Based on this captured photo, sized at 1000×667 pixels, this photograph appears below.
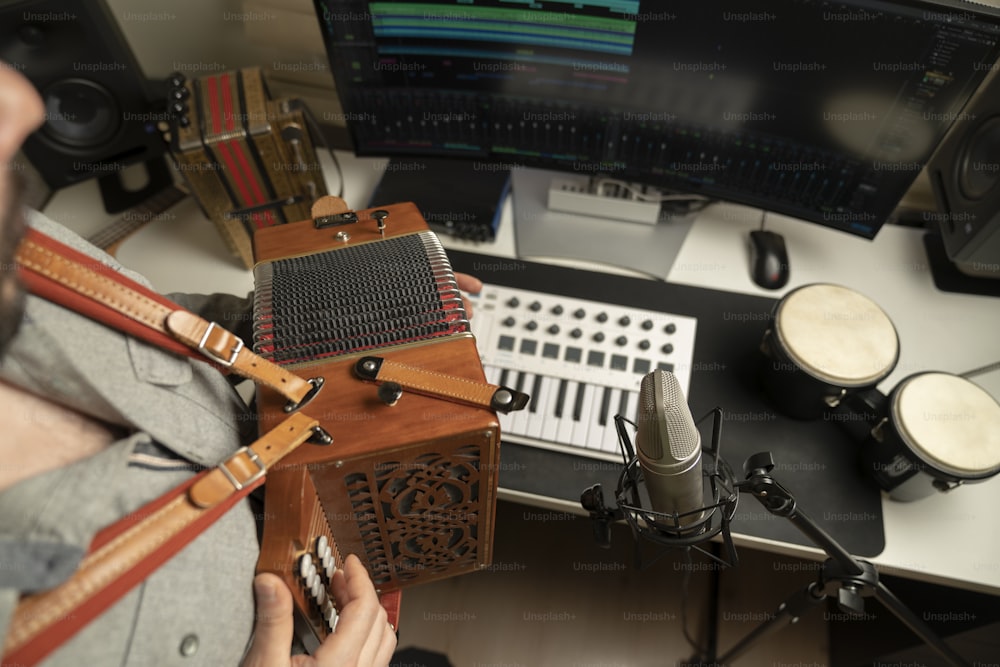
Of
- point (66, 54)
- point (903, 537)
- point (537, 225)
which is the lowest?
point (903, 537)

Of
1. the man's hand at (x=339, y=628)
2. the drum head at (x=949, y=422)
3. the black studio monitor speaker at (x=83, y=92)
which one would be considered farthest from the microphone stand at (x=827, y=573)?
the black studio monitor speaker at (x=83, y=92)

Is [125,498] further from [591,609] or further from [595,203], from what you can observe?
[591,609]

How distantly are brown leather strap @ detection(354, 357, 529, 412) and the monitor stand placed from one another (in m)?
0.60

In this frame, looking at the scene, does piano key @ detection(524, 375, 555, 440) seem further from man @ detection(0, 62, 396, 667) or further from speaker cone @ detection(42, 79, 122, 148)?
speaker cone @ detection(42, 79, 122, 148)

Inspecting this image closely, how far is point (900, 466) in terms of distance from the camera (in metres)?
1.03

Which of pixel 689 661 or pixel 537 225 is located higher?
pixel 537 225

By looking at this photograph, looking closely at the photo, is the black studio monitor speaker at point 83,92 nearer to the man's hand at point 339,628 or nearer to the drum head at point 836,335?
the man's hand at point 339,628

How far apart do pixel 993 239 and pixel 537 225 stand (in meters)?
0.83

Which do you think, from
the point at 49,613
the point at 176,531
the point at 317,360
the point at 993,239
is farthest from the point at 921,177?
the point at 49,613

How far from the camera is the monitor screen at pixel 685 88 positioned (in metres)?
1.02

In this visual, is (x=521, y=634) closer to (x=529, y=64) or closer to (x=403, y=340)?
(x=403, y=340)

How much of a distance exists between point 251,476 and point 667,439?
17.7 inches

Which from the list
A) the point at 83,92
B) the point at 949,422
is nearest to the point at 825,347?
the point at 949,422

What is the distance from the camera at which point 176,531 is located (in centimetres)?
65
